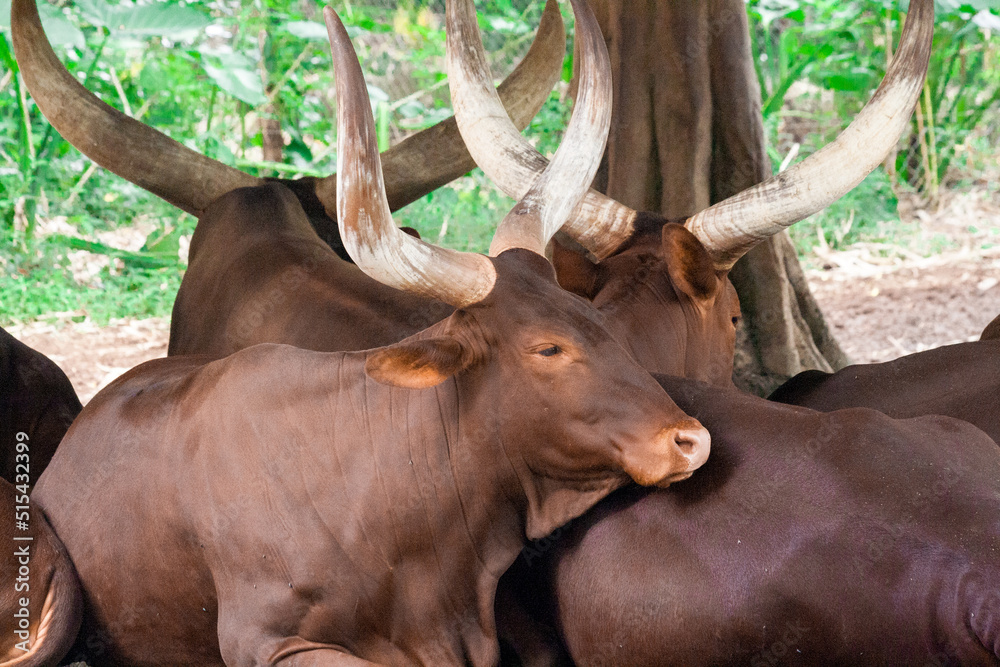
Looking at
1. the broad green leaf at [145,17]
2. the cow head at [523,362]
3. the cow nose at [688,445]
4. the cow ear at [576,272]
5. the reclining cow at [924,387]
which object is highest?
the broad green leaf at [145,17]

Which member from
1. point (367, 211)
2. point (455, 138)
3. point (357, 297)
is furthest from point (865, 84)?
point (367, 211)

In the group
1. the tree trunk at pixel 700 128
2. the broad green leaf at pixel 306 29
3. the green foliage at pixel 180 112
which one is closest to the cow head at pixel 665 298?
the tree trunk at pixel 700 128

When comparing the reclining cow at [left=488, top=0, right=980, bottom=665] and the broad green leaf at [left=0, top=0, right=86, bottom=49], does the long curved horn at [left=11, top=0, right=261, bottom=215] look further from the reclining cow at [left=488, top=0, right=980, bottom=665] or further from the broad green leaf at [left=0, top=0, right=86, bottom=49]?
the broad green leaf at [left=0, top=0, right=86, bottom=49]

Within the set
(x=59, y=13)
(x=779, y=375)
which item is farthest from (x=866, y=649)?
(x=59, y=13)

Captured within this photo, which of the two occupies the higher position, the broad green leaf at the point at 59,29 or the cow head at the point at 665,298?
the broad green leaf at the point at 59,29

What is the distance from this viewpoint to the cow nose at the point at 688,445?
82.4 inches

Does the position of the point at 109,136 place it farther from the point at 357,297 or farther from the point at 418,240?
the point at 418,240

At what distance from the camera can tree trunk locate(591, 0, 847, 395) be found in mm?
4508

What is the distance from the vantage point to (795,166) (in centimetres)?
305

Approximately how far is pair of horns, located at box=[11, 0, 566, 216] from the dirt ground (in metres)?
1.75

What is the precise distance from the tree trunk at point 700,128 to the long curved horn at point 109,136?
5.38ft

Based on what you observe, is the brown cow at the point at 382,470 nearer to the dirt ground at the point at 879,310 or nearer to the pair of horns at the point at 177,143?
the pair of horns at the point at 177,143

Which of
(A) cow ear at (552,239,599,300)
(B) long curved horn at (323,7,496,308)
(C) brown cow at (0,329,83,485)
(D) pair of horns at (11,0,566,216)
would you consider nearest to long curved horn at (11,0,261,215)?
(D) pair of horns at (11,0,566,216)

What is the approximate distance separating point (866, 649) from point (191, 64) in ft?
23.8
